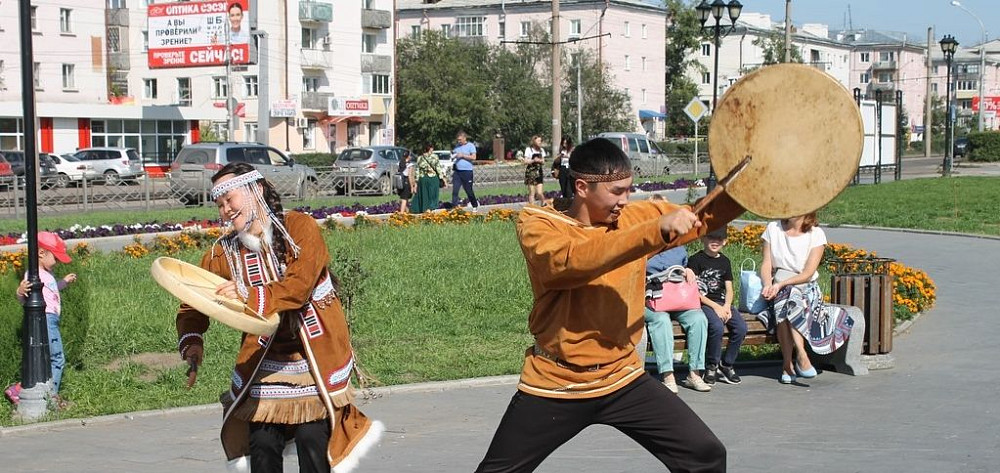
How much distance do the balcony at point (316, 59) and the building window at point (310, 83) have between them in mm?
781

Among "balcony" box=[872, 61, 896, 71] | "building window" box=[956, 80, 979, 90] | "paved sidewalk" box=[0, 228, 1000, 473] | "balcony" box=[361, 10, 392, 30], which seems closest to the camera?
"paved sidewalk" box=[0, 228, 1000, 473]

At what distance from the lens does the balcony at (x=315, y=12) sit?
72.4 m

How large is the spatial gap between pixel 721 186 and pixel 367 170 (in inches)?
1316

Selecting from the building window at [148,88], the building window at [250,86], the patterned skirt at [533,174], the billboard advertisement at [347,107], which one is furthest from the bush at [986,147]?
the building window at [148,88]

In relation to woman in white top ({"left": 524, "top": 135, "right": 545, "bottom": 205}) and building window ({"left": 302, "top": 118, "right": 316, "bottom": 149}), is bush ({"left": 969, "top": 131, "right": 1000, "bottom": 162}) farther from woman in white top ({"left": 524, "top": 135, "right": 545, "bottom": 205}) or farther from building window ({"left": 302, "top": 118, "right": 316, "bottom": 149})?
woman in white top ({"left": 524, "top": 135, "right": 545, "bottom": 205})

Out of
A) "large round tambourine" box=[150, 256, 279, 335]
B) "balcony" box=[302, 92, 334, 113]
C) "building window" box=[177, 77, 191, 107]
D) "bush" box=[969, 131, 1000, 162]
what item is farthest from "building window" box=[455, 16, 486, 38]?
"large round tambourine" box=[150, 256, 279, 335]

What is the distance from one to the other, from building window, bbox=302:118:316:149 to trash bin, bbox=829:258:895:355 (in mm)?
64315

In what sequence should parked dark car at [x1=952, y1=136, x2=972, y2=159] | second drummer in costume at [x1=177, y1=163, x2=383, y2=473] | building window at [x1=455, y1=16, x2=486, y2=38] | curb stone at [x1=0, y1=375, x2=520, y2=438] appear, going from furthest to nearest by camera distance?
building window at [x1=455, y1=16, x2=486, y2=38], parked dark car at [x1=952, y1=136, x2=972, y2=159], curb stone at [x1=0, y1=375, x2=520, y2=438], second drummer in costume at [x1=177, y1=163, x2=383, y2=473]

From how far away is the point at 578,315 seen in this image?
4.83 meters

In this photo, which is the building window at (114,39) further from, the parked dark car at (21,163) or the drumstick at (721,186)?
the drumstick at (721,186)

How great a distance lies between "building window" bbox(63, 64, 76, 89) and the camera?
63.1 meters

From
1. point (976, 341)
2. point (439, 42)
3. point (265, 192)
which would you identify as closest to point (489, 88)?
point (439, 42)

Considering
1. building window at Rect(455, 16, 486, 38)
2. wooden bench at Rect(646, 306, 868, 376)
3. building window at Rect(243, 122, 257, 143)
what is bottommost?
wooden bench at Rect(646, 306, 868, 376)

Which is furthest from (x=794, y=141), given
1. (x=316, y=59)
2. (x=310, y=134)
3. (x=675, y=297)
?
(x=316, y=59)
